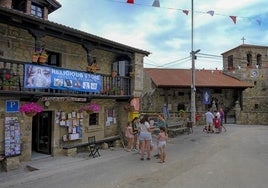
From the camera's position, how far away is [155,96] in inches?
1060

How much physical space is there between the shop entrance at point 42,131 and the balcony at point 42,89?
1355 mm

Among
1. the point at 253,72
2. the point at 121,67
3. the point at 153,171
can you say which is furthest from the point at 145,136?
the point at 253,72

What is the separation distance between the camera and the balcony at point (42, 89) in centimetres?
922

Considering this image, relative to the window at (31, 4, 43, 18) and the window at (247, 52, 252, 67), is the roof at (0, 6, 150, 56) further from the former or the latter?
the window at (247, 52, 252, 67)

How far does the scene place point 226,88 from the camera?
1115 inches

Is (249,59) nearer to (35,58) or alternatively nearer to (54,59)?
(54,59)

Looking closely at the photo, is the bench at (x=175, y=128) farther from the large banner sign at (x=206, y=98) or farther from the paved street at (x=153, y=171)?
the large banner sign at (x=206, y=98)

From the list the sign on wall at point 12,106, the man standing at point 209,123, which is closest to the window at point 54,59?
the sign on wall at point 12,106

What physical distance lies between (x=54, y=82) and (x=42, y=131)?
2.96 metres

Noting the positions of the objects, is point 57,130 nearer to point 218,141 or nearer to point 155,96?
point 218,141

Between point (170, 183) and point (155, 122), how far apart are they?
12512mm

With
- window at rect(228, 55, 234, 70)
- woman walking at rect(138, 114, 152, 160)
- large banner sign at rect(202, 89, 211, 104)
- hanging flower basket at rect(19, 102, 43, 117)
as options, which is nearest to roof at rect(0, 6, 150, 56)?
hanging flower basket at rect(19, 102, 43, 117)

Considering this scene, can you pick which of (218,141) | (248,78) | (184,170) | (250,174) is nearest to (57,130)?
(184,170)

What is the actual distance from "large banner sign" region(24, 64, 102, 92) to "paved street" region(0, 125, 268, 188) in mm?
3006
